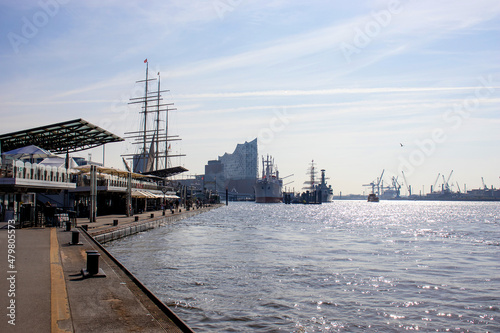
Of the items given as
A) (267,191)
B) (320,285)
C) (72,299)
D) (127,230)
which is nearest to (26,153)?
(127,230)

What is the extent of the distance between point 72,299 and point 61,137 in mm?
26090

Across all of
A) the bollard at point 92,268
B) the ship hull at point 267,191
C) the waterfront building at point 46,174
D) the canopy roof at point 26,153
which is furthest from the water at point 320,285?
the ship hull at point 267,191

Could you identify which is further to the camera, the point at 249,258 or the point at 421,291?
the point at 249,258

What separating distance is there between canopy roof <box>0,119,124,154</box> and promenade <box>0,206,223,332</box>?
55.0ft

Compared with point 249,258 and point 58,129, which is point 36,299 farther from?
point 58,129

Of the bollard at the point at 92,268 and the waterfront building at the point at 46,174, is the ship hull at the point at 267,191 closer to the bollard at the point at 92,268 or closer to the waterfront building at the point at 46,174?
the waterfront building at the point at 46,174

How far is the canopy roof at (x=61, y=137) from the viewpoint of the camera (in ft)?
100

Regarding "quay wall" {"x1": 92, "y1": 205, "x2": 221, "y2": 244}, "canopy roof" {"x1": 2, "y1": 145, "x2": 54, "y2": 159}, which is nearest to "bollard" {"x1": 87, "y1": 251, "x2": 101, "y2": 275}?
"quay wall" {"x1": 92, "y1": 205, "x2": 221, "y2": 244}

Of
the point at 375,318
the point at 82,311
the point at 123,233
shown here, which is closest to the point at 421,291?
the point at 375,318

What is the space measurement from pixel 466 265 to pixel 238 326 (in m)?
15.8

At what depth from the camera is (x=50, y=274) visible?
12250 millimetres

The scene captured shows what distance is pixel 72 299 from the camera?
387 inches

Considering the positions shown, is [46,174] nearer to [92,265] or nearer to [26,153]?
[26,153]

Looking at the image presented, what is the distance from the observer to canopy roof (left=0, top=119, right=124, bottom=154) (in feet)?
100
